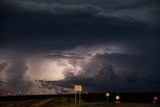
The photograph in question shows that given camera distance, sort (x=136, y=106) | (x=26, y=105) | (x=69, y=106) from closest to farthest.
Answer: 1. (x=69, y=106)
2. (x=136, y=106)
3. (x=26, y=105)

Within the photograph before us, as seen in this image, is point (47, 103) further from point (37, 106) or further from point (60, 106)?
point (60, 106)

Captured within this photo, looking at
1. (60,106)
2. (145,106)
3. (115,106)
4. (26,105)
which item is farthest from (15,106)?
(145,106)

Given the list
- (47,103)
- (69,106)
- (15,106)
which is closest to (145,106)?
(69,106)

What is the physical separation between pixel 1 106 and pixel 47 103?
11397mm

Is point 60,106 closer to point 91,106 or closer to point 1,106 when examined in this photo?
point 91,106

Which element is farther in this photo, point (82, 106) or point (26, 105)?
point (26, 105)

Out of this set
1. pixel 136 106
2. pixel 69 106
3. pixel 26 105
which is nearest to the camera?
pixel 69 106

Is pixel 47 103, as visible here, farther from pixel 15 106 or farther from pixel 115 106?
pixel 115 106

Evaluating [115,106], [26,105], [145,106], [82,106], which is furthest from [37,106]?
[145,106]

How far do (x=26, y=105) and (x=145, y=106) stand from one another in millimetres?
25453

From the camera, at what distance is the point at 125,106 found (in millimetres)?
79000

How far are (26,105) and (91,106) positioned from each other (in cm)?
1528

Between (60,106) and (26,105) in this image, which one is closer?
(60,106)

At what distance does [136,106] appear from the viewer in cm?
7969
